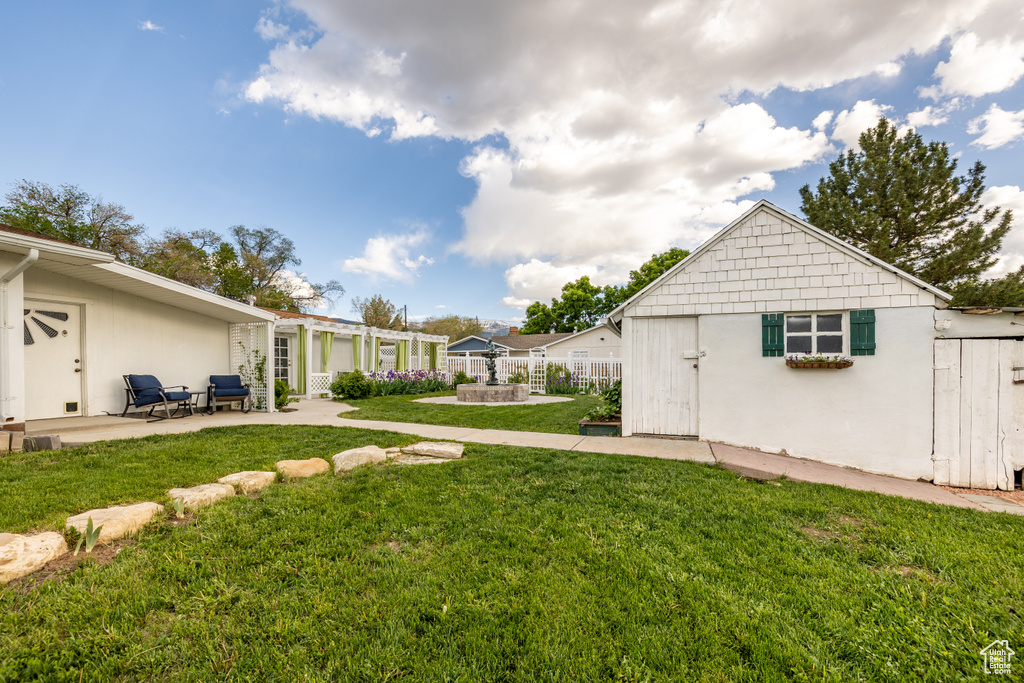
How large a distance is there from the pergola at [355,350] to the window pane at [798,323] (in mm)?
13017

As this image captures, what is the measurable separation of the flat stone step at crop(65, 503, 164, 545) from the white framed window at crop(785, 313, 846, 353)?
289 inches

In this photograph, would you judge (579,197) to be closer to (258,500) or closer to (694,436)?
(694,436)

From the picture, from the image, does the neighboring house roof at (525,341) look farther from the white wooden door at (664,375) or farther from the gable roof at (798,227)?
the gable roof at (798,227)

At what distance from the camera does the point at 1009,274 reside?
12656 mm

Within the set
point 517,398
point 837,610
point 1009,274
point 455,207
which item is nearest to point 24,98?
point 455,207

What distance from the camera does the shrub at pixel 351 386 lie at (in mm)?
13086

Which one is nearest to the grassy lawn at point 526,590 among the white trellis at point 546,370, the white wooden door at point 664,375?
the white wooden door at point 664,375

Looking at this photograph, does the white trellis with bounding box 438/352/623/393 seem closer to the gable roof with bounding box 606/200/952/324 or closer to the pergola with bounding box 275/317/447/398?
the pergola with bounding box 275/317/447/398

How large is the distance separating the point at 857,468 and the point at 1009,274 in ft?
46.2

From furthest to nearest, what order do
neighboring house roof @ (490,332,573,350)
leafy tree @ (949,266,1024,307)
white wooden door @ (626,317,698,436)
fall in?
neighboring house roof @ (490,332,573,350), leafy tree @ (949,266,1024,307), white wooden door @ (626,317,698,436)

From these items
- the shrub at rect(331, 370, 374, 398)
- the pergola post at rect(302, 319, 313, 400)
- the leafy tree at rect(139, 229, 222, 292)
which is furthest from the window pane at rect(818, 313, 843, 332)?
the leafy tree at rect(139, 229, 222, 292)

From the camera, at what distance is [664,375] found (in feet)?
20.9

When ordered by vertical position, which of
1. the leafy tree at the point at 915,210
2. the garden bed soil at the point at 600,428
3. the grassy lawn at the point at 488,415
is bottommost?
the grassy lawn at the point at 488,415

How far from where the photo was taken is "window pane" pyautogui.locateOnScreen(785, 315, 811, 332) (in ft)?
18.4
